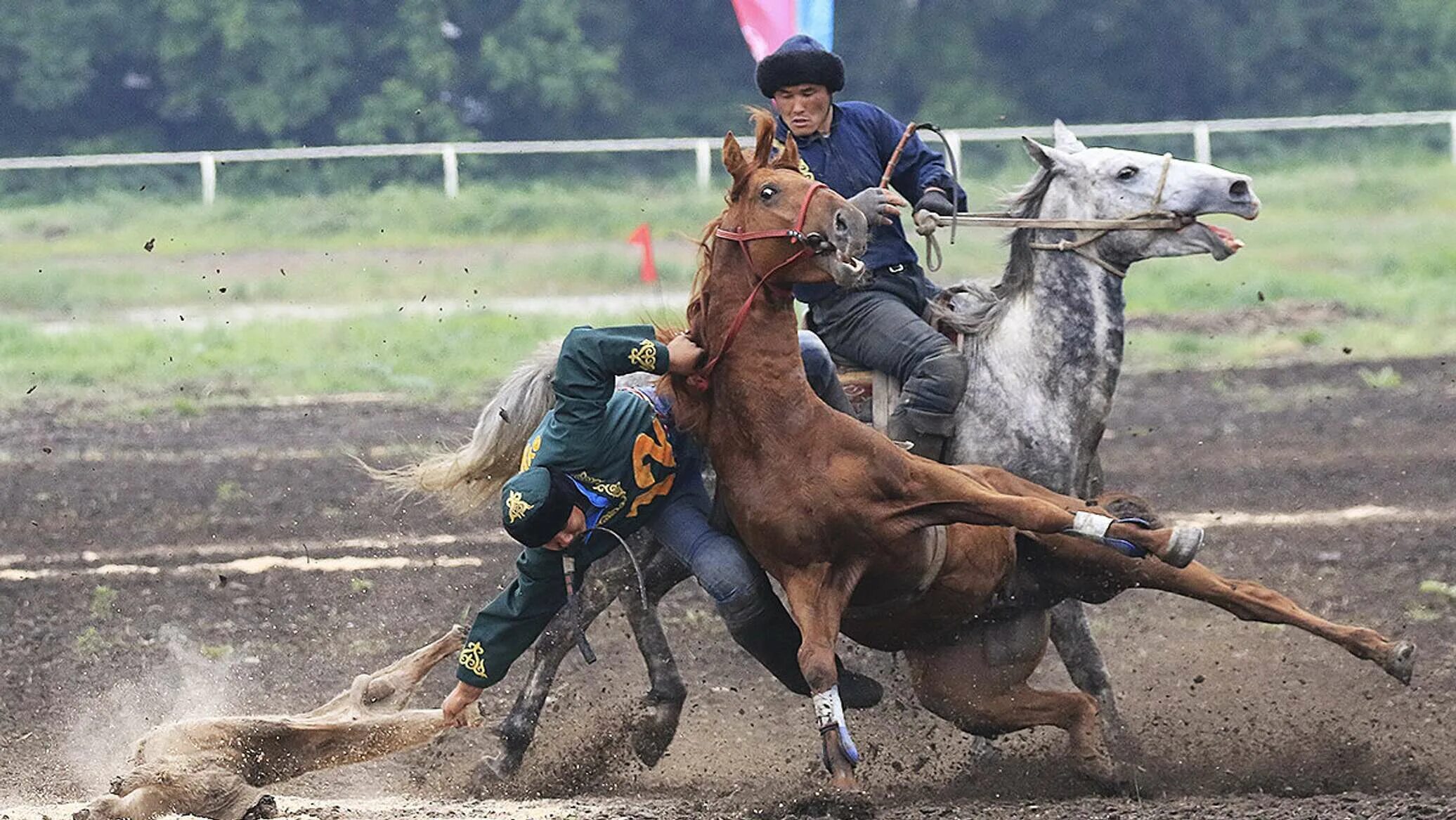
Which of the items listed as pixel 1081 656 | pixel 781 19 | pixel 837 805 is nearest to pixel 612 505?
pixel 837 805

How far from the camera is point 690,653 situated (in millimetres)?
8664

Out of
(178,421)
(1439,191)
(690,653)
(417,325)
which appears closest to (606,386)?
(690,653)

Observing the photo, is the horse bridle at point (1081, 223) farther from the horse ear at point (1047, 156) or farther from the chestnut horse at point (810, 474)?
the chestnut horse at point (810, 474)

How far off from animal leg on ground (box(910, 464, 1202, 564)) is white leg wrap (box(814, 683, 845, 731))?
1.85 feet

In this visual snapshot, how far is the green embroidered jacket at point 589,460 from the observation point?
231 inches

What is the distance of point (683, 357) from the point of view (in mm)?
5914

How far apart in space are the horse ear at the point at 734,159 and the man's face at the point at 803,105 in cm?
109

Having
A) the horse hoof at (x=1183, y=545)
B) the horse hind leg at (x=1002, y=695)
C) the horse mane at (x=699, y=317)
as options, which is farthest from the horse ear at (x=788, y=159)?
the horse hind leg at (x=1002, y=695)

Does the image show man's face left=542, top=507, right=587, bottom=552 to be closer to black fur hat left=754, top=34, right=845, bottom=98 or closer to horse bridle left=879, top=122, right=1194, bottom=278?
horse bridle left=879, top=122, right=1194, bottom=278

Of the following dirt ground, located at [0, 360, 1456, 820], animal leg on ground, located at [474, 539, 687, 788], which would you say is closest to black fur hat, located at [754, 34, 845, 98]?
animal leg on ground, located at [474, 539, 687, 788]

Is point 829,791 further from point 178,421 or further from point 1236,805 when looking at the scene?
point 178,421

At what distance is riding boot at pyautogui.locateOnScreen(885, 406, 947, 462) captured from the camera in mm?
6906

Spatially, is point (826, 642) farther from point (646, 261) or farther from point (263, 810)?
point (646, 261)

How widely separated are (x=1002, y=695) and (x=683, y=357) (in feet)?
4.97
